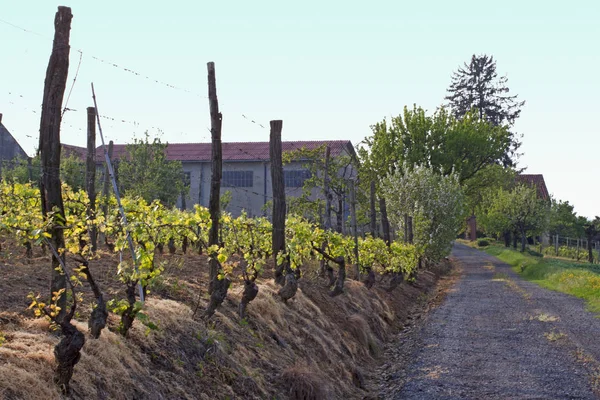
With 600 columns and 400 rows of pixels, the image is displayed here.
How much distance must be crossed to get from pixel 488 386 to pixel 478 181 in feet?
150

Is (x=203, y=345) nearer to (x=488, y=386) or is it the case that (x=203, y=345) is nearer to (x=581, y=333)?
(x=488, y=386)

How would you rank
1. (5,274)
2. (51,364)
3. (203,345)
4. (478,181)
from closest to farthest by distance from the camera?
(51,364) → (203,345) → (5,274) → (478,181)

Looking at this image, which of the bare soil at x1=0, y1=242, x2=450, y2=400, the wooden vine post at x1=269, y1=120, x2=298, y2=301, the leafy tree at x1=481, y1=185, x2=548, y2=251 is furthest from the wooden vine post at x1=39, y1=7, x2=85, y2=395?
the leafy tree at x1=481, y1=185, x2=548, y2=251

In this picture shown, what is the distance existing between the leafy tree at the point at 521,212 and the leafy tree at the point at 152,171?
32.5m

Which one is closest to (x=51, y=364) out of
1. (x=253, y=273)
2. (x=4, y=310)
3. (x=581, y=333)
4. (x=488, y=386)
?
(x=4, y=310)

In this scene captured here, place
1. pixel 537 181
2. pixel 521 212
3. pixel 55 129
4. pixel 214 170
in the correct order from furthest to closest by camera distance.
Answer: pixel 537 181
pixel 521 212
pixel 214 170
pixel 55 129

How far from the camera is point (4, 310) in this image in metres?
9.09

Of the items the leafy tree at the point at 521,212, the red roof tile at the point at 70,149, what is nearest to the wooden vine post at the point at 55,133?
the red roof tile at the point at 70,149

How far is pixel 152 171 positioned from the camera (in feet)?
147

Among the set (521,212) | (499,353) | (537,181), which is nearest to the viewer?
(499,353)

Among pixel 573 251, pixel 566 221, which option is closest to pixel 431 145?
pixel 573 251

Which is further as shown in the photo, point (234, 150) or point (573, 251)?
point (573, 251)

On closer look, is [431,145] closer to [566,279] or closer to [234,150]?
[234,150]

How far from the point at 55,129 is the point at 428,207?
1382 inches
